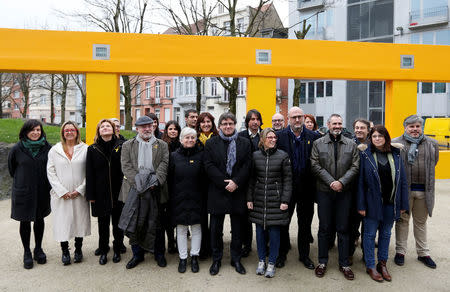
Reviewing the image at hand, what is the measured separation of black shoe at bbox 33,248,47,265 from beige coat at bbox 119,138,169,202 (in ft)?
4.06

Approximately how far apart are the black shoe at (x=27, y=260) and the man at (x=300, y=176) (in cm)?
297

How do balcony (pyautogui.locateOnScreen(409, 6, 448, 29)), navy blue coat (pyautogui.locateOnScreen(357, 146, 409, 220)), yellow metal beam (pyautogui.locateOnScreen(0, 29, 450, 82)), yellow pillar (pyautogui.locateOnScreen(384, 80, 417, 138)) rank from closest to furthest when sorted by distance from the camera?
navy blue coat (pyautogui.locateOnScreen(357, 146, 409, 220)), yellow metal beam (pyautogui.locateOnScreen(0, 29, 450, 82)), yellow pillar (pyautogui.locateOnScreen(384, 80, 417, 138)), balcony (pyautogui.locateOnScreen(409, 6, 448, 29))

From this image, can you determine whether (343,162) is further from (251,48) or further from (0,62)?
(0,62)

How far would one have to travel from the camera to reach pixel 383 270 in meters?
3.96

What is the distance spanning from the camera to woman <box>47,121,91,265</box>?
4191 mm

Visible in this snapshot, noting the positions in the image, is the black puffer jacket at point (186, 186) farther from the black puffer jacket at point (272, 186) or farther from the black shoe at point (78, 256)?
the black shoe at point (78, 256)

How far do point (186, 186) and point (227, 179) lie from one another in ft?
1.64

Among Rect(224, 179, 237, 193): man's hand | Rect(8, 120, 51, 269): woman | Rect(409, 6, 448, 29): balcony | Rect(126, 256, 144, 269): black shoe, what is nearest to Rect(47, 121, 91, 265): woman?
Rect(8, 120, 51, 269): woman

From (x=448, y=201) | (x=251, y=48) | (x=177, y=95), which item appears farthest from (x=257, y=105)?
(x=177, y=95)

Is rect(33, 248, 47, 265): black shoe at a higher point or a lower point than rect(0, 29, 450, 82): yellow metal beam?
A: lower

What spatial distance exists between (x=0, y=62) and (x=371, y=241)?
23.6ft

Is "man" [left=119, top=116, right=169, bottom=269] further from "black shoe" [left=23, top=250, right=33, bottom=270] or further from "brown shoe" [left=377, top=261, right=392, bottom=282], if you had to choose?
"brown shoe" [left=377, top=261, right=392, bottom=282]

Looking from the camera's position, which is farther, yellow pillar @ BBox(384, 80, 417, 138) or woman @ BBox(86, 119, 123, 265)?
yellow pillar @ BBox(384, 80, 417, 138)

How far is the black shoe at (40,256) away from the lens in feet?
14.1
